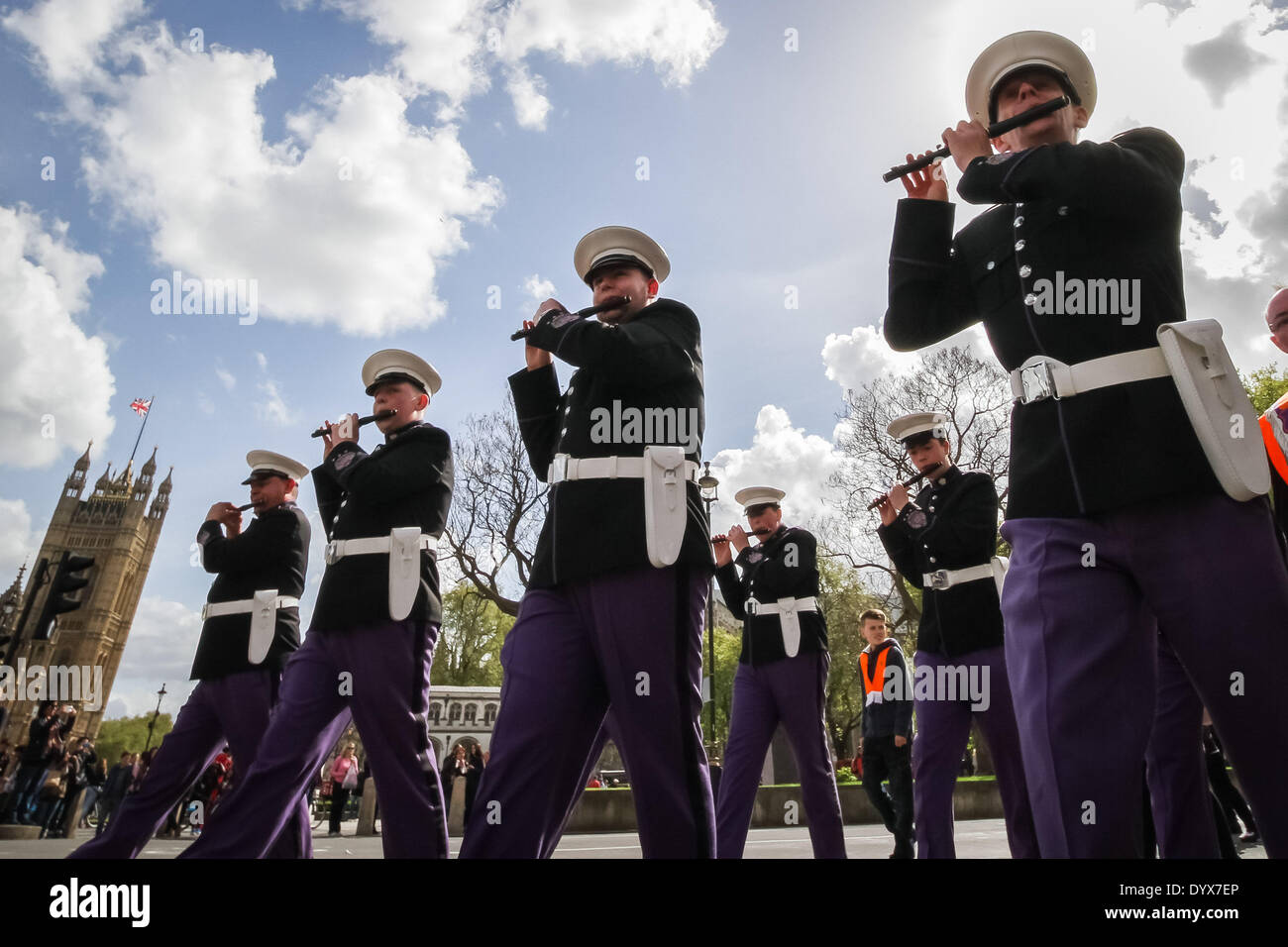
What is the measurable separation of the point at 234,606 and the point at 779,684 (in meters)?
3.51

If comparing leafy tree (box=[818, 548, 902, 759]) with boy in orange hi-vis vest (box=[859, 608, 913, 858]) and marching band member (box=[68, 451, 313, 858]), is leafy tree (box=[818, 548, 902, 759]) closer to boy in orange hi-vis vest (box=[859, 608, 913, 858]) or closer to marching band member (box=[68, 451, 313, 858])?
boy in orange hi-vis vest (box=[859, 608, 913, 858])

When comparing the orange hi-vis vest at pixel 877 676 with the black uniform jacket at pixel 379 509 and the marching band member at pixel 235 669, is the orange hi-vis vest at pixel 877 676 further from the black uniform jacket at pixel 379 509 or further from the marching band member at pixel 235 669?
the marching band member at pixel 235 669

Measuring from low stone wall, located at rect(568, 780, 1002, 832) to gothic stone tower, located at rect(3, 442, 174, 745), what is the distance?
85.6m

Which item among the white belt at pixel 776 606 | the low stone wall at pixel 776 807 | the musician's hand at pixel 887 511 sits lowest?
the low stone wall at pixel 776 807

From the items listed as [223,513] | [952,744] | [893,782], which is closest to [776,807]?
[893,782]

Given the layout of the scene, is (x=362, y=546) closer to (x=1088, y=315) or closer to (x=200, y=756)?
(x=200, y=756)

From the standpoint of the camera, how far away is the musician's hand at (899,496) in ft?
17.1

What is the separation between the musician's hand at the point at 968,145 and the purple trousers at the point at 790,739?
3974mm

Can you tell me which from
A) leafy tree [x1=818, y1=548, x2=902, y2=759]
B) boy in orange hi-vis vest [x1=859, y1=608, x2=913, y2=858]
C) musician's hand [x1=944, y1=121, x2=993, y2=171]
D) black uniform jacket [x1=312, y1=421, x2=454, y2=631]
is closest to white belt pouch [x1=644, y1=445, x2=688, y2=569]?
musician's hand [x1=944, y1=121, x2=993, y2=171]

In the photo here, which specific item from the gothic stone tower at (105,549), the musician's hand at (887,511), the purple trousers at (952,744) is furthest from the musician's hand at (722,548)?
the gothic stone tower at (105,549)

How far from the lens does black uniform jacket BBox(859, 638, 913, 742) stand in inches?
335

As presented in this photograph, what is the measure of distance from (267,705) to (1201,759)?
4.49 m

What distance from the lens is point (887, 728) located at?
871 cm

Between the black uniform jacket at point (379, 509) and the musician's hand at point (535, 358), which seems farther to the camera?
the black uniform jacket at point (379, 509)
